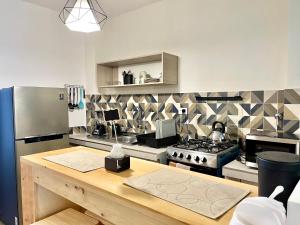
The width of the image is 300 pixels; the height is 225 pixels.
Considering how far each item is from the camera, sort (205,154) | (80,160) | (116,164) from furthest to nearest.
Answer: (205,154)
(80,160)
(116,164)

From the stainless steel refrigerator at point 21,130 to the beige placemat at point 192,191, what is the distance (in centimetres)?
186

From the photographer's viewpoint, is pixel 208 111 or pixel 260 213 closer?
pixel 260 213

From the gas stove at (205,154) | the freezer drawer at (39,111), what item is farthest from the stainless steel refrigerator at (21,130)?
the gas stove at (205,154)

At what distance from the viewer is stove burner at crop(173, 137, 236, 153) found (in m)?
2.30

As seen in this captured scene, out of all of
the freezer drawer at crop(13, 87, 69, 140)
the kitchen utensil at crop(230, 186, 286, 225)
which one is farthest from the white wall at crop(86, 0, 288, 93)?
the kitchen utensil at crop(230, 186, 286, 225)

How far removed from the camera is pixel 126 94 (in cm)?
360

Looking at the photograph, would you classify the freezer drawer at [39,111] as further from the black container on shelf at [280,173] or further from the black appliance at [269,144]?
the black container on shelf at [280,173]

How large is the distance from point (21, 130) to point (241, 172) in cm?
235

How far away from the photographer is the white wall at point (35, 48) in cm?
311

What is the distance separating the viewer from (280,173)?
0.83 meters

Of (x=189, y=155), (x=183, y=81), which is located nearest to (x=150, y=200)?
(x=189, y=155)

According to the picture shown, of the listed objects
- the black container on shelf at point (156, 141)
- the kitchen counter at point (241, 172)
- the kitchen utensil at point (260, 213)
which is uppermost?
the kitchen utensil at point (260, 213)

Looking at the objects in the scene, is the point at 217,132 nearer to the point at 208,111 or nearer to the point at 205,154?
the point at 208,111

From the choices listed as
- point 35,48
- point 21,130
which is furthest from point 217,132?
point 35,48
